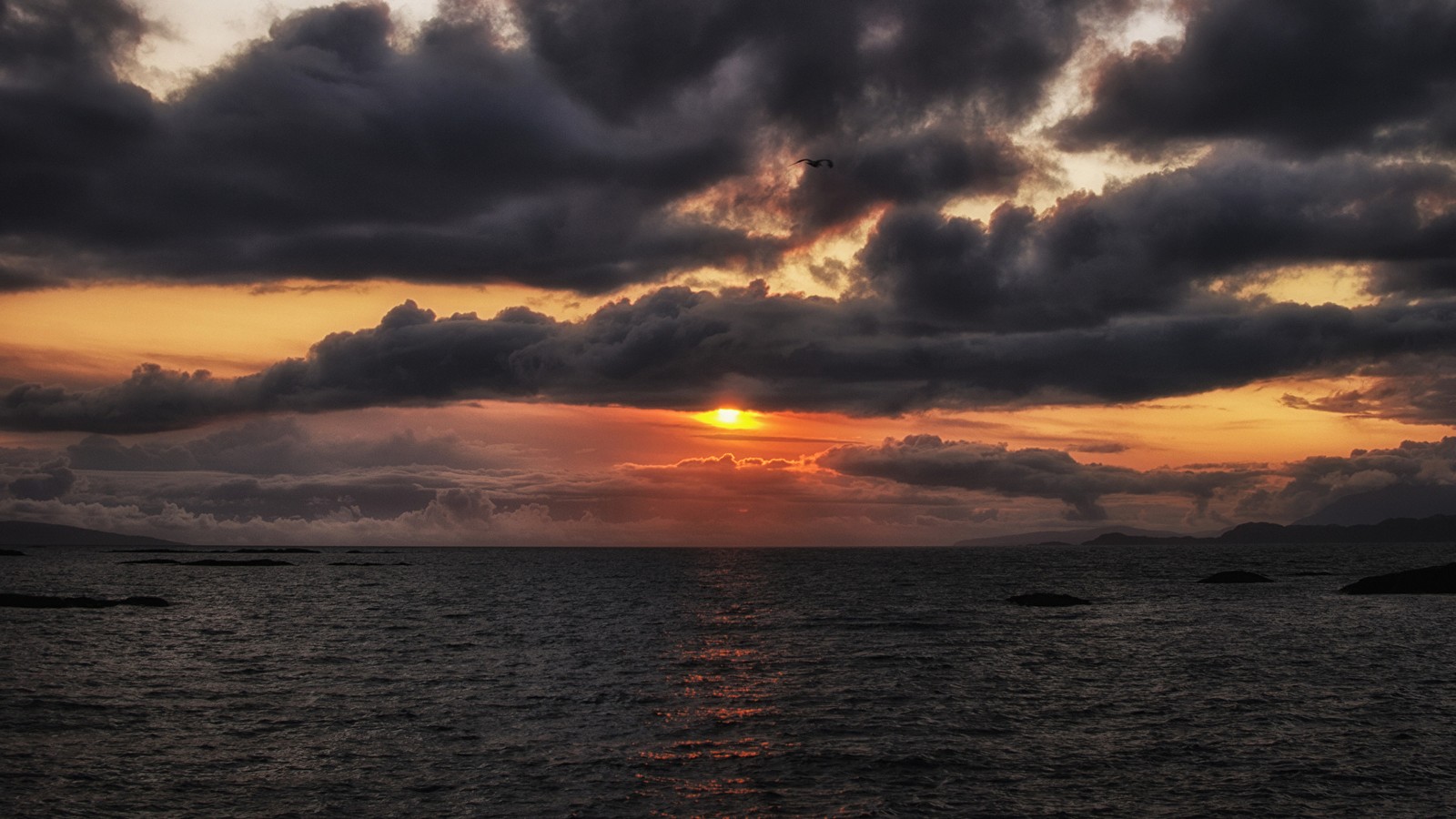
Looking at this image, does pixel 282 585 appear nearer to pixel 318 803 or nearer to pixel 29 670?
pixel 29 670

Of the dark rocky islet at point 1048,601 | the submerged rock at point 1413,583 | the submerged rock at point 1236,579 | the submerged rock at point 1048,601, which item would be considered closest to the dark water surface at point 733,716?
the dark rocky islet at point 1048,601

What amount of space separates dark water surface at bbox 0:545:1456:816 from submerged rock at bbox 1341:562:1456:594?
35597 millimetres

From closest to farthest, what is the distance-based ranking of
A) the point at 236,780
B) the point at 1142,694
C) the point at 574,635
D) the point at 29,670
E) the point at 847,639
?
the point at 236,780 < the point at 1142,694 < the point at 29,670 < the point at 847,639 < the point at 574,635

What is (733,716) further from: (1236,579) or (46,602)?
(1236,579)

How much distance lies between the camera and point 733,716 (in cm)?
4762

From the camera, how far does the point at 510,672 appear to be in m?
61.9

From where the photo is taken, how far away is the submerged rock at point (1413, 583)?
127 m

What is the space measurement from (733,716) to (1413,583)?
385 ft

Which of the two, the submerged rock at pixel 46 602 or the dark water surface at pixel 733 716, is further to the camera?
the submerged rock at pixel 46 602

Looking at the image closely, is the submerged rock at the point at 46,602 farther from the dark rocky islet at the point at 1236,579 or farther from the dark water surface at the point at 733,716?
the dark rocky islet at the point at 1236,579

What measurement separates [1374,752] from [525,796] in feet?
107

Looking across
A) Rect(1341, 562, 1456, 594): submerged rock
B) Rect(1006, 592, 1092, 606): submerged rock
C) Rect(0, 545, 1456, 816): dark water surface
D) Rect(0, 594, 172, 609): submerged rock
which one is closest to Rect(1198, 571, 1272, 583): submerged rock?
Rect(1341, 562, 1456, 594): submerged rock

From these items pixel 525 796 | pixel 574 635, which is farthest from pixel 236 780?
pixel 574 635

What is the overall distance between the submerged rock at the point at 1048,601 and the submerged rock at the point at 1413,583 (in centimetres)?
3985
